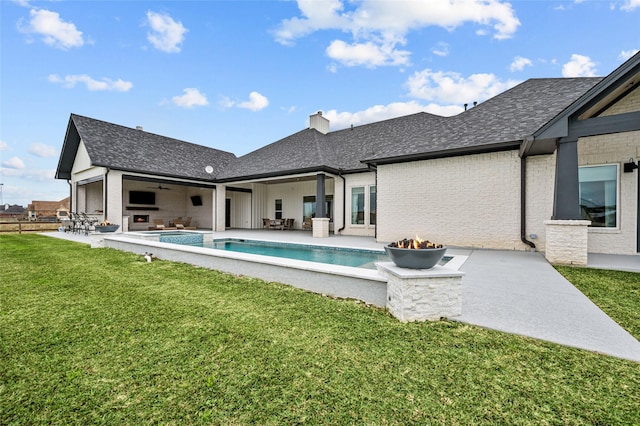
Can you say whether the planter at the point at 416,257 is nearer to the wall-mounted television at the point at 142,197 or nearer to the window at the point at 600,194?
the window at the point at 600,194

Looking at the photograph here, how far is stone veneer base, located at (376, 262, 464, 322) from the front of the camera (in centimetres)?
325

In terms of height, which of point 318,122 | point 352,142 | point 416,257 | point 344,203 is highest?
point 318,122

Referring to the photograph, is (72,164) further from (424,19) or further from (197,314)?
(424,19)

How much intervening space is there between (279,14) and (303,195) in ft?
30.9

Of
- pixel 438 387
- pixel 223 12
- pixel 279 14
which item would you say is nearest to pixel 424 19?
pixel 279 14

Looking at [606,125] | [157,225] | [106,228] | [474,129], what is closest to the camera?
[606,125]

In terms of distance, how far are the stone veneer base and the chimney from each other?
15.4 meters

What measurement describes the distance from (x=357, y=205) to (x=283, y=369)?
37.0ft

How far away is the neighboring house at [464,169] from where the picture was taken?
21.0 feet

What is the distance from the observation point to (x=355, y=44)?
46.8ft

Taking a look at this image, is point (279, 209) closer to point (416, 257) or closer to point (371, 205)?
point (371, 205)

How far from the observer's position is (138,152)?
15.2m

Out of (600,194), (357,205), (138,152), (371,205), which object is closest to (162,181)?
(138,152)

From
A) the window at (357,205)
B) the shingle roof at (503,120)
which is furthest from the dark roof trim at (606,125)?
the window at (357,205)
